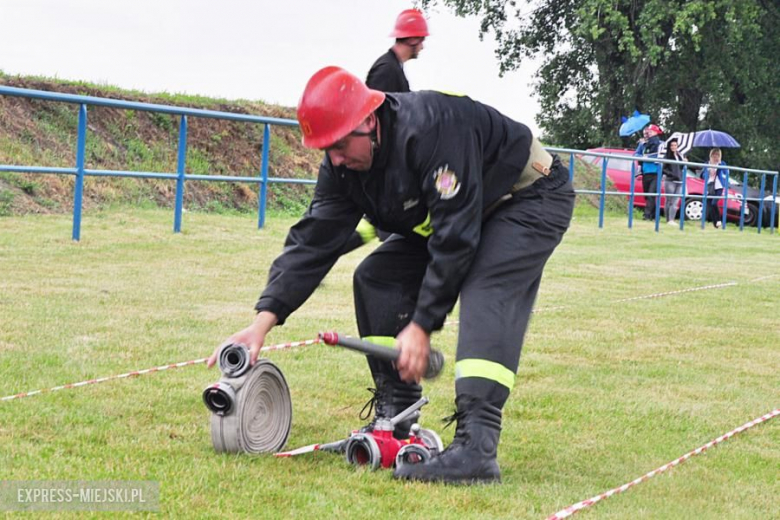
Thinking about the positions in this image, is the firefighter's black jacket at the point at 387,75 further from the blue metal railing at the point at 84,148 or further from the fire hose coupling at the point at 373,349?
the fire hose coupling at the point at 373,349

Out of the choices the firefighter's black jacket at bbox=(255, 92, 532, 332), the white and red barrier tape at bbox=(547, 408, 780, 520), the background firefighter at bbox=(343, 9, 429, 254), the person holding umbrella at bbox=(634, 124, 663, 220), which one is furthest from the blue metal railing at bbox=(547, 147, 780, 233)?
the firefighter's black jacket at bbox=(255, 92, 532, 332)

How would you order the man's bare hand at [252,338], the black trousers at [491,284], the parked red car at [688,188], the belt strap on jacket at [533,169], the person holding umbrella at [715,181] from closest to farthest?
the black trousers at [491,284]
the man's bare hand at [252,338]
the belt strap on jacket at [533,169]
the person holding umbrella at [715,181]
the parked red car at [688,188]

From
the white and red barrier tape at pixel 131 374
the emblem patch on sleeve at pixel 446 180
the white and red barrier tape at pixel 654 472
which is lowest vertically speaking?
the white and red barrier tape at pixel 654 472

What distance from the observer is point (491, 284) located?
4.20 m

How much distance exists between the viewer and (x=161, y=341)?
667 centimetres

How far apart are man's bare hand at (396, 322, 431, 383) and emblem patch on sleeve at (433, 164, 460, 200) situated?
1.49 feet

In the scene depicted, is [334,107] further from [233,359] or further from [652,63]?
[652,63]

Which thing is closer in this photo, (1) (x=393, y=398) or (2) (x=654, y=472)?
(2) (x=654, y=472)

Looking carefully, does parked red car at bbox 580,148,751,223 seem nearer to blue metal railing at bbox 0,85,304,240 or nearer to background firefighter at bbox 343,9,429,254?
blue metal railing at bbox 0,85,304,240

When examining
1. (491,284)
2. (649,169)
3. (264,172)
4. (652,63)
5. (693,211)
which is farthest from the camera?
(652,63)

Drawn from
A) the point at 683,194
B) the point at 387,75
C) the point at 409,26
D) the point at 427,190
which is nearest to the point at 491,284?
the point at 427,190

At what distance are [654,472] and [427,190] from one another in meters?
1.35

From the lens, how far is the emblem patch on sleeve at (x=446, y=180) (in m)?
3.95

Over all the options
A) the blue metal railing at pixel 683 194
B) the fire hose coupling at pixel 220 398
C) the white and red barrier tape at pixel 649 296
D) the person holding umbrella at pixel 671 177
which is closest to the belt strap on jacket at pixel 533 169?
the fire hose coupling at pixel 220 398
